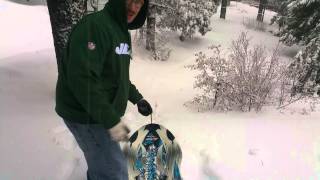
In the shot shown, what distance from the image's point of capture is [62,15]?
552 centimetres

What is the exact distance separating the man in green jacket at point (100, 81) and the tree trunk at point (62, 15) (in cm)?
295

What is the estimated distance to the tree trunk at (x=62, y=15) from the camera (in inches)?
216

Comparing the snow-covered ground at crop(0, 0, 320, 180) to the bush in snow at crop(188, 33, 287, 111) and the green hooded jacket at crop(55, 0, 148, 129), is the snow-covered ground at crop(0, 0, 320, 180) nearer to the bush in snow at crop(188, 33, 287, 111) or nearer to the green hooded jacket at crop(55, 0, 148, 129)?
the bush in snow at crop(188, 33, 287, 111)

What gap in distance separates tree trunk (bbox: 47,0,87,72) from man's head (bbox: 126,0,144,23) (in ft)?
9.95

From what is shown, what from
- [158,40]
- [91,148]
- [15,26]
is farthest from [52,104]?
[15,26]

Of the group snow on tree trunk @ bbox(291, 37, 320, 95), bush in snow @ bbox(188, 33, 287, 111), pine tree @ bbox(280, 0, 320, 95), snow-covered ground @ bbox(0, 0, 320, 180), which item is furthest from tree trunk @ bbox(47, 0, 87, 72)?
pine tree @ bbox(280, 0, 320, 95)

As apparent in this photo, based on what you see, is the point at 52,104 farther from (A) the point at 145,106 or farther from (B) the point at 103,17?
(B) the point at 103,17

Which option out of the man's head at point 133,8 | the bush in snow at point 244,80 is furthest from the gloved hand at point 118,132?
the bush in snow at point 244,80

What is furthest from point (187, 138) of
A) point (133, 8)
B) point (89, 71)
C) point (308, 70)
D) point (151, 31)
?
point (151, 31)

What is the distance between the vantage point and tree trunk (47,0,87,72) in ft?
18.0

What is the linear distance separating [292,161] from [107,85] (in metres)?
2.18

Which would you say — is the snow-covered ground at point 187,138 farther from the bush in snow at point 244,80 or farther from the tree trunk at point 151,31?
the tree trunk at point 151,31

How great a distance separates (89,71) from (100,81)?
0.13 metres

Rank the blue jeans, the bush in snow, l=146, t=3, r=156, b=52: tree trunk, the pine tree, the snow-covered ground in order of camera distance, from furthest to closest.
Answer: l=146, t=3, r=156, b=52: tree trunk → the pine tree → the bush in snow → the snow-covered ground → the blue jeans
